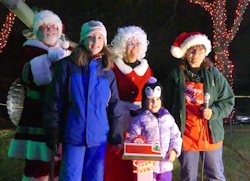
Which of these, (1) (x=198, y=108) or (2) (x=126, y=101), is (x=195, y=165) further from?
(2) (x=126, y=101)

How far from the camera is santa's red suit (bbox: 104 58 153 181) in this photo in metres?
2.63

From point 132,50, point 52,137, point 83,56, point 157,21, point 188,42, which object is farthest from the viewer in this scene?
point 157,21

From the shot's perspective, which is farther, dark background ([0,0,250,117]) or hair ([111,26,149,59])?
dark background ([0,0,250,117])

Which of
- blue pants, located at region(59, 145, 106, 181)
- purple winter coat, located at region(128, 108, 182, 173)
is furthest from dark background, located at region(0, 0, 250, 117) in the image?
blue pants, located at region(59, 145, 106, 181)

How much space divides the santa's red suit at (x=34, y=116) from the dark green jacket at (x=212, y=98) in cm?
132

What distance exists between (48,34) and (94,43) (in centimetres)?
71

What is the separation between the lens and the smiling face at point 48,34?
8.13ft

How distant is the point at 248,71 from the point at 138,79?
9216 mm

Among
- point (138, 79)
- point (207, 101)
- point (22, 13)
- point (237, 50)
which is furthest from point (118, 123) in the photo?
point (237, 50)

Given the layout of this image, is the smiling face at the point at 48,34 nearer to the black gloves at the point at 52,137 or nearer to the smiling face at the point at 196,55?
the black gloves at the point at 52,137

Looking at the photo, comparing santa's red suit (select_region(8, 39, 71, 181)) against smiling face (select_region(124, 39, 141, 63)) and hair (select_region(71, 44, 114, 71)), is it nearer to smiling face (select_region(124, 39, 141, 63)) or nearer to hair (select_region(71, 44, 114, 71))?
hair (select_region(71, 44, 114, 71))

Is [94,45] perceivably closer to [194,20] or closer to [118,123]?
[118,123]

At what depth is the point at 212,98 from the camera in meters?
2.51

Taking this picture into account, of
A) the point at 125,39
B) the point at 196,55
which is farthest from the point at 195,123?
the point at 125,39
